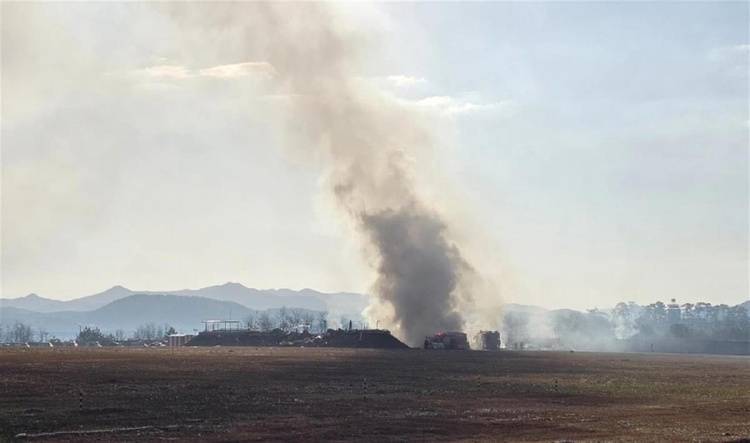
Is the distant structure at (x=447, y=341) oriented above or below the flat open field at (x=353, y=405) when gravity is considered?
above

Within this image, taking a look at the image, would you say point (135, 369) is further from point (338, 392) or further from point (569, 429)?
point (569, 429)

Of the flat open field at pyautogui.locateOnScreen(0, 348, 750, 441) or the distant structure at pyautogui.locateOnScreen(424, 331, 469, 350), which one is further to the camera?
the distant structure at pyautogui.locateOnScreen(424, 331, 469, 350)

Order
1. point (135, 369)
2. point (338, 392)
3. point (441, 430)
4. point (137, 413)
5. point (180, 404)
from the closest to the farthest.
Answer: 1. point (441, 430)
2. point (137, 413)
3. point (180, 404)
4. point (338, 392)
5. point (135, 369)

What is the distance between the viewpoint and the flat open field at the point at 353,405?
153ft

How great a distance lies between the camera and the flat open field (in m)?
46.7

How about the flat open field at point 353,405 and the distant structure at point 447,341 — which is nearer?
the flat open field at point 353,405

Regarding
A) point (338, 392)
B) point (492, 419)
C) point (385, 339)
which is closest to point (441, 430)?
point (492, 419)

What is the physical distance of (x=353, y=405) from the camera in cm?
5944

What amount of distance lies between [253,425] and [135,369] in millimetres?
49059

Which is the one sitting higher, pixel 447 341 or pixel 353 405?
pixel 447 341

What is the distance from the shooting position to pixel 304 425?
48500 millimetres

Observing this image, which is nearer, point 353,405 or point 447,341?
point 353,405

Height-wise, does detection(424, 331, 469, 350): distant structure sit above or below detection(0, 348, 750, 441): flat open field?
above

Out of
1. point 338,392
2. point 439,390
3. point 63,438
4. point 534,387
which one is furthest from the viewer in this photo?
point 534,387
